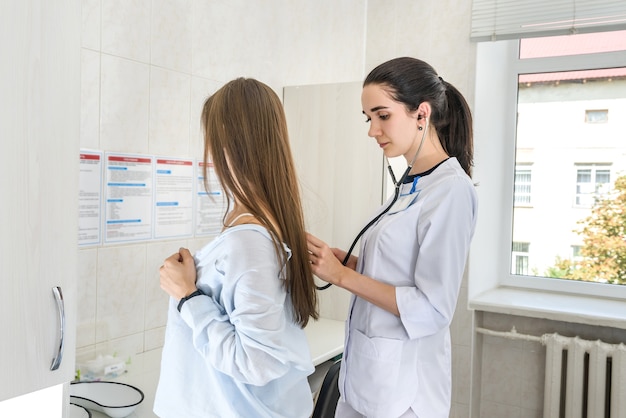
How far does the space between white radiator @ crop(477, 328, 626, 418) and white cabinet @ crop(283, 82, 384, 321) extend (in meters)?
1.04

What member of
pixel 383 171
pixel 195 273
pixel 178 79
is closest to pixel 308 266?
pixel 195 273

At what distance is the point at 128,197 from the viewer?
1.82 metres

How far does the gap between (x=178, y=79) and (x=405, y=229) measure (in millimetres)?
1114

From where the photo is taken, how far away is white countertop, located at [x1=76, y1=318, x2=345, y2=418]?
1.44 m

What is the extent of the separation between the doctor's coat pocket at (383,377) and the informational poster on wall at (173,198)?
0.94m

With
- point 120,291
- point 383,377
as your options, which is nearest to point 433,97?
point 383,377

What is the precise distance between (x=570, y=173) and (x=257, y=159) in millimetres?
2423

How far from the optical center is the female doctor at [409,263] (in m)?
1.24

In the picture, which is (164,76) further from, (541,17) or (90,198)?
(541,17)

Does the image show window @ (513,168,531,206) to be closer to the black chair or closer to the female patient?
the black chair

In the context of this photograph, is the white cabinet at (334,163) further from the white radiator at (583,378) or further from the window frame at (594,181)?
the window frame at (594,181)

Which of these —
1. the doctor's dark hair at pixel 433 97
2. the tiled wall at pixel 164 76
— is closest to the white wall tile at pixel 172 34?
the tiled wall at pixel 164 76

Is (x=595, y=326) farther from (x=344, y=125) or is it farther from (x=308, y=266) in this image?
(x=308, y=266)

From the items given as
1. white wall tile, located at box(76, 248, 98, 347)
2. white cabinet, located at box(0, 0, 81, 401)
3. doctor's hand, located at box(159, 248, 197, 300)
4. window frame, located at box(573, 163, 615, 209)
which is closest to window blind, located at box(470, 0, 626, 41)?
window frame, located at box(573, 163, 615, 209)
